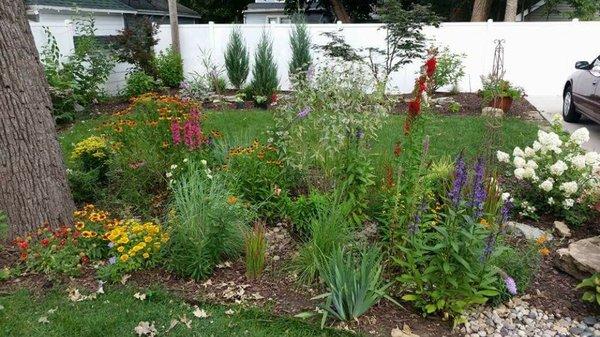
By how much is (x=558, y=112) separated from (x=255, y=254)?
30.0 feet

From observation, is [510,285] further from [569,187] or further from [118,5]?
[118,5]

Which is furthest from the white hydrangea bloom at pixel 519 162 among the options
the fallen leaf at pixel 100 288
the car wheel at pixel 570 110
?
the car wheel at pixel 570 110

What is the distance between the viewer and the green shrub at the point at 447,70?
36.1ft

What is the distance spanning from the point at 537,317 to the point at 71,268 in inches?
130

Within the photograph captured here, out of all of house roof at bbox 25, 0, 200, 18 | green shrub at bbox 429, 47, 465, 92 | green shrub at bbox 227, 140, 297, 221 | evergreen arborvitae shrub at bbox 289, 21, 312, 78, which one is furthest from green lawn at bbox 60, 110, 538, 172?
house roof at bbox 25, 0, 200, 18

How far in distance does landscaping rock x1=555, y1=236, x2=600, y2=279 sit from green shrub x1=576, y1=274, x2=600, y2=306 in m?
0.15

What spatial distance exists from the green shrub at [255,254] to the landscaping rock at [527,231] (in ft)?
7.22

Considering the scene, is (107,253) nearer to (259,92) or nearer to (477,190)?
(477,190)

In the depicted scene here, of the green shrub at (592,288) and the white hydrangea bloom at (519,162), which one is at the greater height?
the white hydrangea bloom at (519,162)

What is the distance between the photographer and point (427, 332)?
3.12 m

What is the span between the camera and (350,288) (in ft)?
10.3

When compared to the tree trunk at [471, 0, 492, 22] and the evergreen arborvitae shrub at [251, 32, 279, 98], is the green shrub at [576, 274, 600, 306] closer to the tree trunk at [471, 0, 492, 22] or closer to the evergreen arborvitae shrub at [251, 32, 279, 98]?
the evergreen arborvitae shrub at [251, 32, 279, 98]

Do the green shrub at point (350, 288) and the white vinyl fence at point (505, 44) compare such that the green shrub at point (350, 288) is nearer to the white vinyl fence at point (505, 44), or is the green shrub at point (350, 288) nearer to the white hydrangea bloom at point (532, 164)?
the white hydrangea bloom at point (532, 164)

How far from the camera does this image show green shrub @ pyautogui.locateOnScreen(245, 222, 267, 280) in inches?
142
